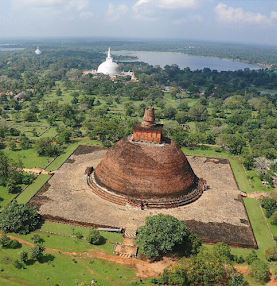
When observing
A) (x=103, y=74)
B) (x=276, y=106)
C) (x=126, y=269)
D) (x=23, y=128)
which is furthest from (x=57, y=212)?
(x=103, y=74)

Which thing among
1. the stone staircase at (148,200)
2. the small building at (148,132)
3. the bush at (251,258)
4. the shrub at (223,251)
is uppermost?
the small building at (148,132)

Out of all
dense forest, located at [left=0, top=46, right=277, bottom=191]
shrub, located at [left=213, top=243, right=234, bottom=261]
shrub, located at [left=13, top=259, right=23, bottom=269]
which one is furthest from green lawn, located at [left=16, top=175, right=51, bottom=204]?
shrub, located at [left=213, top=243, right=234, bottom=261]

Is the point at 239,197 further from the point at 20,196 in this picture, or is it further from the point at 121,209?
the point at 20,196

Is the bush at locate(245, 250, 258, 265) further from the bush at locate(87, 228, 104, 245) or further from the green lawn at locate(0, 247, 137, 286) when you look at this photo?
the bush at locate(87, 228, 104, 245)

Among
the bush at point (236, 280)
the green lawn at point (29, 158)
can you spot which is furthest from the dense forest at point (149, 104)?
the bush at point (236, 280)

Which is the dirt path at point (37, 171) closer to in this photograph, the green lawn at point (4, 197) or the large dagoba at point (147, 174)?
the green lawn at point (4, 197)

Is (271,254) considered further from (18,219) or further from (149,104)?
(149,104)
